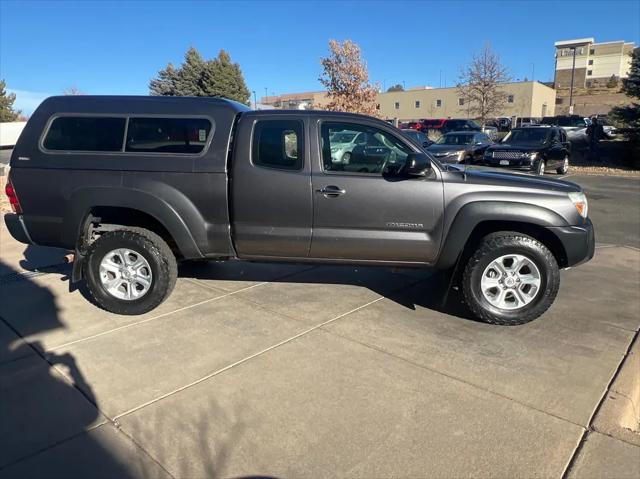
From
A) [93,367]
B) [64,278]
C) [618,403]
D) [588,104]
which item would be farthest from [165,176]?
[588,104]

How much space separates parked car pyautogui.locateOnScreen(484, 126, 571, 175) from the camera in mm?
15453

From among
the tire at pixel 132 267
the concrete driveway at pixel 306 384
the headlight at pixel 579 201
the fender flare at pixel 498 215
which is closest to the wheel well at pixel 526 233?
the fender flare at pixel 498 215

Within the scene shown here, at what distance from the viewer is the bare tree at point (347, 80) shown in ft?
62.0

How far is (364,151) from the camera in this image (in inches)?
171

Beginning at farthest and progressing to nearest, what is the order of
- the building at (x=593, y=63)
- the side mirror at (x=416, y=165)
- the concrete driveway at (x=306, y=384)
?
the building at (x=593, y=63), the side mirror at (x=416, y=165), the concrete driveway at (x=306, y=384)

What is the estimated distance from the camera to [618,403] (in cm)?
309

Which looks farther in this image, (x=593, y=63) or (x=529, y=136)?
(x=593, y=63)

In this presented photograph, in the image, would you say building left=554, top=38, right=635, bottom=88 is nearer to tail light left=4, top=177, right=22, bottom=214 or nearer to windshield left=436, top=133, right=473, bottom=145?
windshield left=436, top=133, right=473, bottom=145

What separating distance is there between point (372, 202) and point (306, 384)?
1713mm

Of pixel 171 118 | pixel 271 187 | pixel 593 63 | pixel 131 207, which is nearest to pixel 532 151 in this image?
pixel 271 187

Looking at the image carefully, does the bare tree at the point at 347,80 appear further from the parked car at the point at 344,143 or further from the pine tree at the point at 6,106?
the pine tree at the point at 6,106

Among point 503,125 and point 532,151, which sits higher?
point 503,125

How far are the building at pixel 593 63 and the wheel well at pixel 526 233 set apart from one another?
114 m

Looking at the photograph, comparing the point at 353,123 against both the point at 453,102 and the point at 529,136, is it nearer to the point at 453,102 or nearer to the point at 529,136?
the point at 529,136
